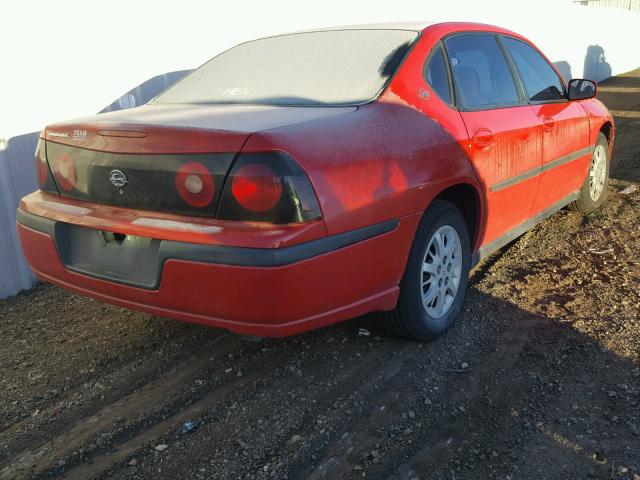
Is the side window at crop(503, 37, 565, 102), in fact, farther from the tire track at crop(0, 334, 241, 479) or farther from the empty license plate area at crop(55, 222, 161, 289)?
the empty license plate area at crop(55, 222, 161, 289)

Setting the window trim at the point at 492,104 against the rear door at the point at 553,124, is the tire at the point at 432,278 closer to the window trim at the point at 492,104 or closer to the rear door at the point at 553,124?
the window trim at the point at 492,104

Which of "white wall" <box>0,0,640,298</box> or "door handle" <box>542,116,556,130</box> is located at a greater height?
"white wall" <box>0,0,640,298</box>

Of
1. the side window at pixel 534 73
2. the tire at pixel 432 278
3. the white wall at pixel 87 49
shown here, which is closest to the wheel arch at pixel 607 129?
the side window at pixel 534 73

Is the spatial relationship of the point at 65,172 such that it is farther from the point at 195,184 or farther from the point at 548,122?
the point at 548,122

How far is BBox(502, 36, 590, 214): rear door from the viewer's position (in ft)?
14.0

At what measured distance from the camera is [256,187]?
2.46 m

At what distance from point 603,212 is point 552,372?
3.01m

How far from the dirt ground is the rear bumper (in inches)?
18.3

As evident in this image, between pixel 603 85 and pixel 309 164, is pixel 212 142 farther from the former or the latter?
pixel 603 85

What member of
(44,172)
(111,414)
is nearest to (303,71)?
(44,172)

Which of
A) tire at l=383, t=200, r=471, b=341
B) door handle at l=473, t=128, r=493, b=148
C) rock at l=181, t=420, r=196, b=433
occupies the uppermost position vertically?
door handle at l=473, t=128, r=493, b=148

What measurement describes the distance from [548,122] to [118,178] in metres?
2.86

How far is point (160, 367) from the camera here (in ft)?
10.8

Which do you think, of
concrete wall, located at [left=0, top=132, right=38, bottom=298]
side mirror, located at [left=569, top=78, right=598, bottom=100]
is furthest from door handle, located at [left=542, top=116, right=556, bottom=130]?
concrete wall, located at [left=0, top=132, right=38, bottom=298]
